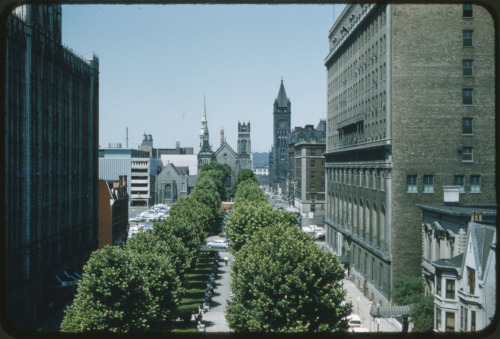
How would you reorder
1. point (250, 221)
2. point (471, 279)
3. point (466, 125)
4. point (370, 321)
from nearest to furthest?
point (471, 279), point (370, 321), point (466, 125), point (250, 221)

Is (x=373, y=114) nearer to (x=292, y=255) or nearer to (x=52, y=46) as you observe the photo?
(x=292, y=255)

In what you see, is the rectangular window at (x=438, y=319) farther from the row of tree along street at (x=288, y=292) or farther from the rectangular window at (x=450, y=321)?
the row of tree along street at (x=288, y=292)

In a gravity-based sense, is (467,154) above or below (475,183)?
above

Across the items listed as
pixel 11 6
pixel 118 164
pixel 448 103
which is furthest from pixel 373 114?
pixel 118 164

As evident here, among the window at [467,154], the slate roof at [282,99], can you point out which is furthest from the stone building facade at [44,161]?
the slate roof at [282,99]

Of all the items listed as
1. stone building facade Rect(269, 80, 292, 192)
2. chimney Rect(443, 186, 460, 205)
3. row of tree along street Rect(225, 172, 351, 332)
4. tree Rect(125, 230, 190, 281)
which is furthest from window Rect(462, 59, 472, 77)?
stone building facade Rect(269, 80, 292, 192)

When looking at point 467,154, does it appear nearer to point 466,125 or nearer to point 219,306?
point 466,125

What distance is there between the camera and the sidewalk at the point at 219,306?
3038 centimetres

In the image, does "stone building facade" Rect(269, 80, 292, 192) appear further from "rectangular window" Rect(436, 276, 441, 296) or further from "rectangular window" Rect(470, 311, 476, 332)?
"rectangular window" Rect(470, 311, 476, 332)

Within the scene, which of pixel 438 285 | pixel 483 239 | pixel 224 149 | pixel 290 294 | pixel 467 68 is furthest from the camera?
pixel 224 149

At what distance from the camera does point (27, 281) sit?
27.0m

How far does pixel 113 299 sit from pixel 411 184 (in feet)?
70.2

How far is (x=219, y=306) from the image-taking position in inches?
1414

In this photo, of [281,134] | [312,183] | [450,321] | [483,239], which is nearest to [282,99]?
[281,134]
